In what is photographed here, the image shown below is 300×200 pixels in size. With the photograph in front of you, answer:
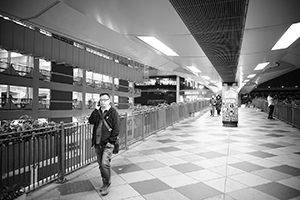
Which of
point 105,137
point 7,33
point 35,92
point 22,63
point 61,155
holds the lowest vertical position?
point 61,155

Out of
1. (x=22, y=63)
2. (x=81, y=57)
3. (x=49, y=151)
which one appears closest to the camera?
(x=49, y=151)

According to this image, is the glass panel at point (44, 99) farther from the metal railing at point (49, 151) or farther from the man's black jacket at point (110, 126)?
the man's black jacket at point (110, 126)

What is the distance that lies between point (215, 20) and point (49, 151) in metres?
4.41

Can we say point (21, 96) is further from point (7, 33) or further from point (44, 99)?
point (7, 33)

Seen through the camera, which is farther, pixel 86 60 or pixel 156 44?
pixel 86 60

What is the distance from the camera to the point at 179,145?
766 cm

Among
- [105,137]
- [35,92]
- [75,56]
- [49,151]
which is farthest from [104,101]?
[35,92]

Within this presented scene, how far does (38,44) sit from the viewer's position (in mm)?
10844

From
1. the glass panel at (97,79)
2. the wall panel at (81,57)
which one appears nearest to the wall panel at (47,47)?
the wall panel at (81,57)

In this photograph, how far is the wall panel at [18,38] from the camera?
9.41m

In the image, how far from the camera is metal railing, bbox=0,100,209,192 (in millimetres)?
3664

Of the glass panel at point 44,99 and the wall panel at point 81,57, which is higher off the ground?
the wall panel at point 81,57

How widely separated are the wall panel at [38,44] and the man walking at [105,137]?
885cm

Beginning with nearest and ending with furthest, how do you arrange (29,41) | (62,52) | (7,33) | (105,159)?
(105,159)
(7,33)
(29,41)
(62,52)
